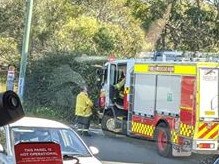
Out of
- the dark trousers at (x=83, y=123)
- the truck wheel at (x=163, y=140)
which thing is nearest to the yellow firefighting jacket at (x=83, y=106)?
the dark trousers at (x=83, y=123)

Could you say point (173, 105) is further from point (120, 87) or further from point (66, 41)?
point (66, 41)

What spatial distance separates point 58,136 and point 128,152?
25.1 feet

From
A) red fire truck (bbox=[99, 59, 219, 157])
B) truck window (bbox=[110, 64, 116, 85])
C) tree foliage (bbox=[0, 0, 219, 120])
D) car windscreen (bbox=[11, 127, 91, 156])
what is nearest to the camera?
car windscreen (bbox=[11, 127, 91, 156])

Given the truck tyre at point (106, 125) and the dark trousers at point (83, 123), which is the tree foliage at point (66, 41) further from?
the dark trousers at point (83, 123)

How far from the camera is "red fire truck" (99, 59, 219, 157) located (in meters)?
14.7

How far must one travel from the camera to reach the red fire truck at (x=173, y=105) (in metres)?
14.7

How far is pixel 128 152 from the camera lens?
16250 mm

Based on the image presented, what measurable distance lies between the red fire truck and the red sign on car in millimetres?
11883

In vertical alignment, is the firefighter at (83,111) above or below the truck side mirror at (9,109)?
below

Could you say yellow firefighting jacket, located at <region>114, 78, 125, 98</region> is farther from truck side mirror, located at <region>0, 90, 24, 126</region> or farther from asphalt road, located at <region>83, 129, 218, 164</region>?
truck side mirror, located at <region>0, 90, 24, 126</region>

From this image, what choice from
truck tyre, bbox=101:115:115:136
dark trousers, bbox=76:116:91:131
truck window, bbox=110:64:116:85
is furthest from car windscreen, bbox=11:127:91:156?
truck window, bbox=110:64:116:85

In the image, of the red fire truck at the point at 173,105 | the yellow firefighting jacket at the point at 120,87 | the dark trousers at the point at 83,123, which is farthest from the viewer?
the yellow firefighting jacket at the point at 120,87

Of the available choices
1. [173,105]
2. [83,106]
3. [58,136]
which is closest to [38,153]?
[58,136]

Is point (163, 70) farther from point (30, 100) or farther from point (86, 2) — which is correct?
point (86, 2)
